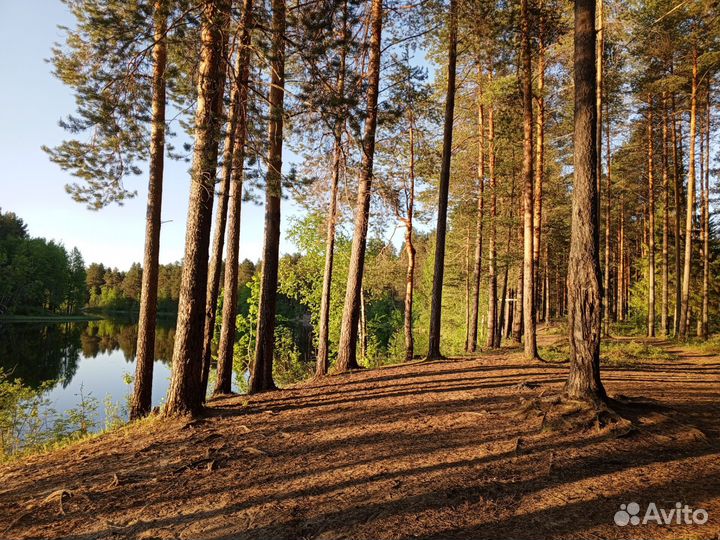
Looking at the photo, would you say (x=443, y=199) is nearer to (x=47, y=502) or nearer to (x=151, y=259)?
(x=151, y=259)

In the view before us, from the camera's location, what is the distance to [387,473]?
4164 mm

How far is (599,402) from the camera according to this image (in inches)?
211

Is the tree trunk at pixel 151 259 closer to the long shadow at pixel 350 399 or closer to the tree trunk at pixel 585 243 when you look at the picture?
the long shadow at pixel 350 399

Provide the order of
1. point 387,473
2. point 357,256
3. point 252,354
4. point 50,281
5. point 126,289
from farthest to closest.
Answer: point 126,289
point 50,281
point 252,354
point 357,256
point 387,473

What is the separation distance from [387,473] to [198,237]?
427 centimetres

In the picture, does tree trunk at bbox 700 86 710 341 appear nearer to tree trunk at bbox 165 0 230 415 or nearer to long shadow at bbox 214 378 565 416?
long shadow at bbox 214 378 565 416

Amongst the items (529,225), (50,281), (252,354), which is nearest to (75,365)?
(252,354)

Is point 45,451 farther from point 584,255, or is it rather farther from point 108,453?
point 584,255

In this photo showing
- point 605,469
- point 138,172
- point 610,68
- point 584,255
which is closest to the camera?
point 605,469

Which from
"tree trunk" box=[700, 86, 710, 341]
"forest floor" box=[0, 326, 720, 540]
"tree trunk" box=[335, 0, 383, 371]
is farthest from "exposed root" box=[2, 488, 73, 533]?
"tree trunk" box=[700, 86, 710, 341]

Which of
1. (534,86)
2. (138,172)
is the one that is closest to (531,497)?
(138,172)

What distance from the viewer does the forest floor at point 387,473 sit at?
3.28 meters

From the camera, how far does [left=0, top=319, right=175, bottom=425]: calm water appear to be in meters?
18.6

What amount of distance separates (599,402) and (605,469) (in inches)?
60.6
